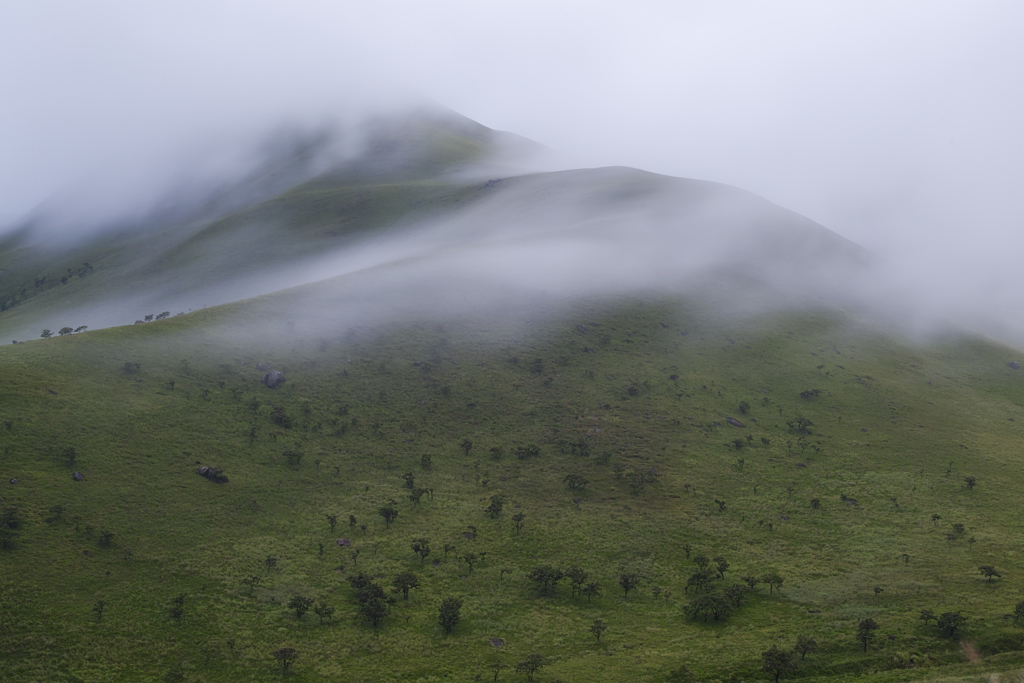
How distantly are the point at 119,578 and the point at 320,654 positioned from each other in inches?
673

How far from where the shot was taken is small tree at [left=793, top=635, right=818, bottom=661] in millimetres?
45328

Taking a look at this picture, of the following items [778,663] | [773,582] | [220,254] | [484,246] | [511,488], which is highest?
[220,254]

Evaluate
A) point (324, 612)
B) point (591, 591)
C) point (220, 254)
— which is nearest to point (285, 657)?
point (324, 612)

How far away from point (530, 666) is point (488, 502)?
24106 millimetres

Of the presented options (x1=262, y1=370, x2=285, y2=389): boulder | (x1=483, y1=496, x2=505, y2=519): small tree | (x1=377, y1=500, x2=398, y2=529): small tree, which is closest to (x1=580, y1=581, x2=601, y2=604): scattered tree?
(x1=483, y1=496, x2=505, y2=519): small tree

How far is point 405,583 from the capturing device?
2099 inches

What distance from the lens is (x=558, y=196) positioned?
176 metres

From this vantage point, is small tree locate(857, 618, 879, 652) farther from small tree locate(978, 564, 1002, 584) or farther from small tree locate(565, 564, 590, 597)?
small tree locate(565, 564, 590, 597)

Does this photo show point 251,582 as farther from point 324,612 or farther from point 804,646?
point 804,646

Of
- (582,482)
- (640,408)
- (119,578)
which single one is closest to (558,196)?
(640,408)

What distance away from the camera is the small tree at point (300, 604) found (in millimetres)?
49625

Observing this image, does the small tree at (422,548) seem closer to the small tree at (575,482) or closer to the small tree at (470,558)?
the small tree at (470,558)

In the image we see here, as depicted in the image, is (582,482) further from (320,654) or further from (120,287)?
(120,287)

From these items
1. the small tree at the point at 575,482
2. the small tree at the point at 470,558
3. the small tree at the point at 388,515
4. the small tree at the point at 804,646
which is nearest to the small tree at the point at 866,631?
the small tree at the point at 804,646
